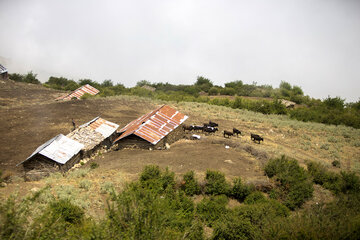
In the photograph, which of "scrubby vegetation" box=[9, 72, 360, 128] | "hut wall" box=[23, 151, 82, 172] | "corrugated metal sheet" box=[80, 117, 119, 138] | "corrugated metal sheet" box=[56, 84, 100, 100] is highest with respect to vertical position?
"scrubby vegetation" box=[9, 72, 360, 128]

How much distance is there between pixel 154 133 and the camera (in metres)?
20.9

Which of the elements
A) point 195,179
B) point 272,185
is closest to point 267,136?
point 272,185

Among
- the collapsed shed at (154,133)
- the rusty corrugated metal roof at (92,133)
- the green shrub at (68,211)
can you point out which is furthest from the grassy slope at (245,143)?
the rusty corrugated metal roof at (92,133)

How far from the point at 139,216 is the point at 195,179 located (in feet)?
23.2

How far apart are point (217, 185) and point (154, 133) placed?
8330 millimetres

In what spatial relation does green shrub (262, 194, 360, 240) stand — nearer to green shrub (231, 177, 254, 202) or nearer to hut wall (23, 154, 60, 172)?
green shrub (231, 177, 254, 202)

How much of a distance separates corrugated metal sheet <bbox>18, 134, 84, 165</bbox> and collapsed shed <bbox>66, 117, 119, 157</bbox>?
1027mm

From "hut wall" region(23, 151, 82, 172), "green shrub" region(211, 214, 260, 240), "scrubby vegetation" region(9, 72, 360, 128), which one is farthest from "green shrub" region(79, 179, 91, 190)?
"scrubby vegetation" region(9, 72, 360, 128)

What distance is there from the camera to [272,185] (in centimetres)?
1488

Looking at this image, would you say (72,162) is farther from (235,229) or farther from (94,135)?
(235,229)

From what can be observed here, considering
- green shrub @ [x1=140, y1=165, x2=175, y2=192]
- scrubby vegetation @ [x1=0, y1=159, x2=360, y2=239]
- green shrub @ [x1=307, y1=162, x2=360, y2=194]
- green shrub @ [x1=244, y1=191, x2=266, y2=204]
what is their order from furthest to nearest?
green shrub @ [x1=307, y1=162, x2=360, y2=194], green shrub @ [x1=244, y1=191, x2=266, y2=204], green shrub @ [x1=140, y1=165, x2=175, y2=192], scrubby vegetation @ [x1=0, y1=159, x2=360, y2=239]

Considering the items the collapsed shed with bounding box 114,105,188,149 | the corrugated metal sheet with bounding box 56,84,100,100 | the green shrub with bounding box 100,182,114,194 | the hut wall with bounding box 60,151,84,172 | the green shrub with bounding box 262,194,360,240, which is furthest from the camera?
the corrugated metal sheet with bounding box 56,84,100,100

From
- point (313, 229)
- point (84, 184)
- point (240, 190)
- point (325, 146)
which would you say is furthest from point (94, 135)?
point (325, 146)

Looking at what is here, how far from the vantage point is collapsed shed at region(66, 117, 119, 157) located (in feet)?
62.6
